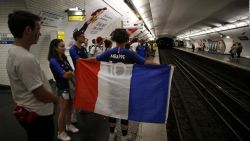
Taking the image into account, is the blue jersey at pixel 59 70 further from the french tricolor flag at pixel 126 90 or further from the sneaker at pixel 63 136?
the sneaker at pixel 63 136

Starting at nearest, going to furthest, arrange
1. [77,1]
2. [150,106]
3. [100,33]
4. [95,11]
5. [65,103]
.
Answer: [150,106] → [65,103] → [77,1] → [95,11] → [100,33]

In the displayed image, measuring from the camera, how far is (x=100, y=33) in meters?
14.5

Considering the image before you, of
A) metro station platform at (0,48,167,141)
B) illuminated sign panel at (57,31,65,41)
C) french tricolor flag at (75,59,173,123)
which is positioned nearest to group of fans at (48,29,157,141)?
french tricolor flag at (75,59,173,123)

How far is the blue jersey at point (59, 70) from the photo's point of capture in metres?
4.03

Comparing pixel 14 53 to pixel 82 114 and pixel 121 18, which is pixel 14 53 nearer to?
pixel 82 114

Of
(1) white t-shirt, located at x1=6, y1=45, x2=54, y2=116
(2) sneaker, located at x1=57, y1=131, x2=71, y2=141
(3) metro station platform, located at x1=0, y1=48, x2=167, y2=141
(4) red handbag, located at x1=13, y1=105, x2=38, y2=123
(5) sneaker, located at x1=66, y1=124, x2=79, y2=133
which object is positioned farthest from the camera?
(5) sneaker, located at x1=66, y1=124, x2=79, y2=133

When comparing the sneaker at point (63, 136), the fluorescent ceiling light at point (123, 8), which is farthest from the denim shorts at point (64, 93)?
the fluorescent ceiling light at point (123, 8)

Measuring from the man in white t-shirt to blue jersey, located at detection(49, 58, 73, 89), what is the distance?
5.36 ft

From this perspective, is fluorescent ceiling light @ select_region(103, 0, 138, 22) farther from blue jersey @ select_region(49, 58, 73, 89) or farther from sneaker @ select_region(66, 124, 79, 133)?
sneaker @ select_region(66, 124, 79, 133)

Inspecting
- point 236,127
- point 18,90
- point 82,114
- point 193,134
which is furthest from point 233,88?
point 18,90

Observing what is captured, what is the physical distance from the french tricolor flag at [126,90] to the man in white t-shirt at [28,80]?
156 centimetres

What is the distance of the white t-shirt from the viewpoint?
2.10 m

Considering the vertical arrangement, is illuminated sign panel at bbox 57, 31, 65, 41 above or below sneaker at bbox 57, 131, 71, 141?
above

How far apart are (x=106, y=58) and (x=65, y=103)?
1.19 meters
